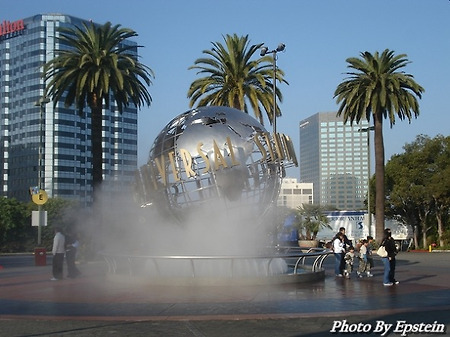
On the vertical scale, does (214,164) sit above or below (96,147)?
below

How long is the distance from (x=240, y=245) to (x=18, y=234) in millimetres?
38329

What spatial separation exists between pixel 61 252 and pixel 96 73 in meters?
14.8

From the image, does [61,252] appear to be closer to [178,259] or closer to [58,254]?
[58,254]

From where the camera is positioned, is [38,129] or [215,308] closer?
[215,308]

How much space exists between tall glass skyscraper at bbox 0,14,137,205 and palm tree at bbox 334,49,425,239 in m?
95.5

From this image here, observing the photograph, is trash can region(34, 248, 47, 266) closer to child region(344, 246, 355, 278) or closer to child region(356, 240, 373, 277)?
child region(344, 246, 355, 278)

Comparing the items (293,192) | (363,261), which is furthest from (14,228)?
(293,192)

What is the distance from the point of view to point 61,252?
19.1 m

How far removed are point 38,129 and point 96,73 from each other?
10544 cm

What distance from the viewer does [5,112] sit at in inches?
5576

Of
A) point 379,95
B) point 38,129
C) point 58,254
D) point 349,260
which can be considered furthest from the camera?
point 38,129

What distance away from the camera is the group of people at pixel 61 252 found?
62.7 ft

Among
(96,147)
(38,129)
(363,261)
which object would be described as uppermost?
(38,129)

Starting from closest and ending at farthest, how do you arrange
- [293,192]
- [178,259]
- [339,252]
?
1. [178,259]
2. [339,252]
3. [293,192]
